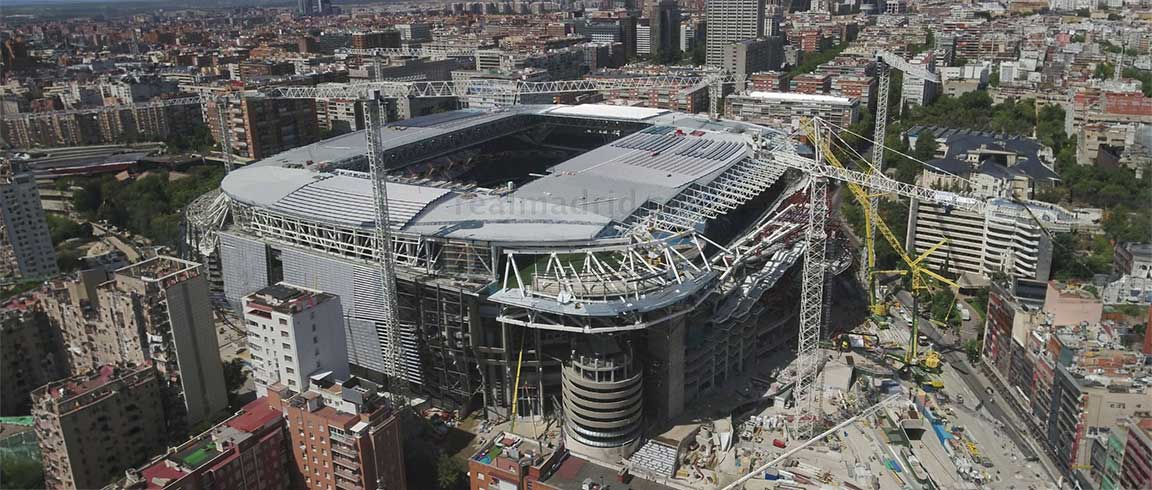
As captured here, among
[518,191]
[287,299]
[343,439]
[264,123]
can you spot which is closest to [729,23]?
[264,123]

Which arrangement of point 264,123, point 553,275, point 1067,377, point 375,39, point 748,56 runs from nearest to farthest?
point 1067,377
point 553,275
point 264,123
point 748,56
point 375,39

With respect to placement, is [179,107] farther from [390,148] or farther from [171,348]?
[171,348]

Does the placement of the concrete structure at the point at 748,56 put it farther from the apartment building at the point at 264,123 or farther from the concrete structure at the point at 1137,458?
the concrete structure at the point at 1137,458

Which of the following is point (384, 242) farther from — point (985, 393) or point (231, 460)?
point (985, 393)

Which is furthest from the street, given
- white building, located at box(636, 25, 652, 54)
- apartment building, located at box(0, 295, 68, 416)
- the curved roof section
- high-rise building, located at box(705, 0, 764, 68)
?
white building, located at box(636, 25, 652, 54)

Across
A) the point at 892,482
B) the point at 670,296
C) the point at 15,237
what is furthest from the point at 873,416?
the point at 15,237

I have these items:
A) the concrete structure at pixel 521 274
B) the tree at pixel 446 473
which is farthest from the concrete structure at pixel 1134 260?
the tree at pixel 446 473
